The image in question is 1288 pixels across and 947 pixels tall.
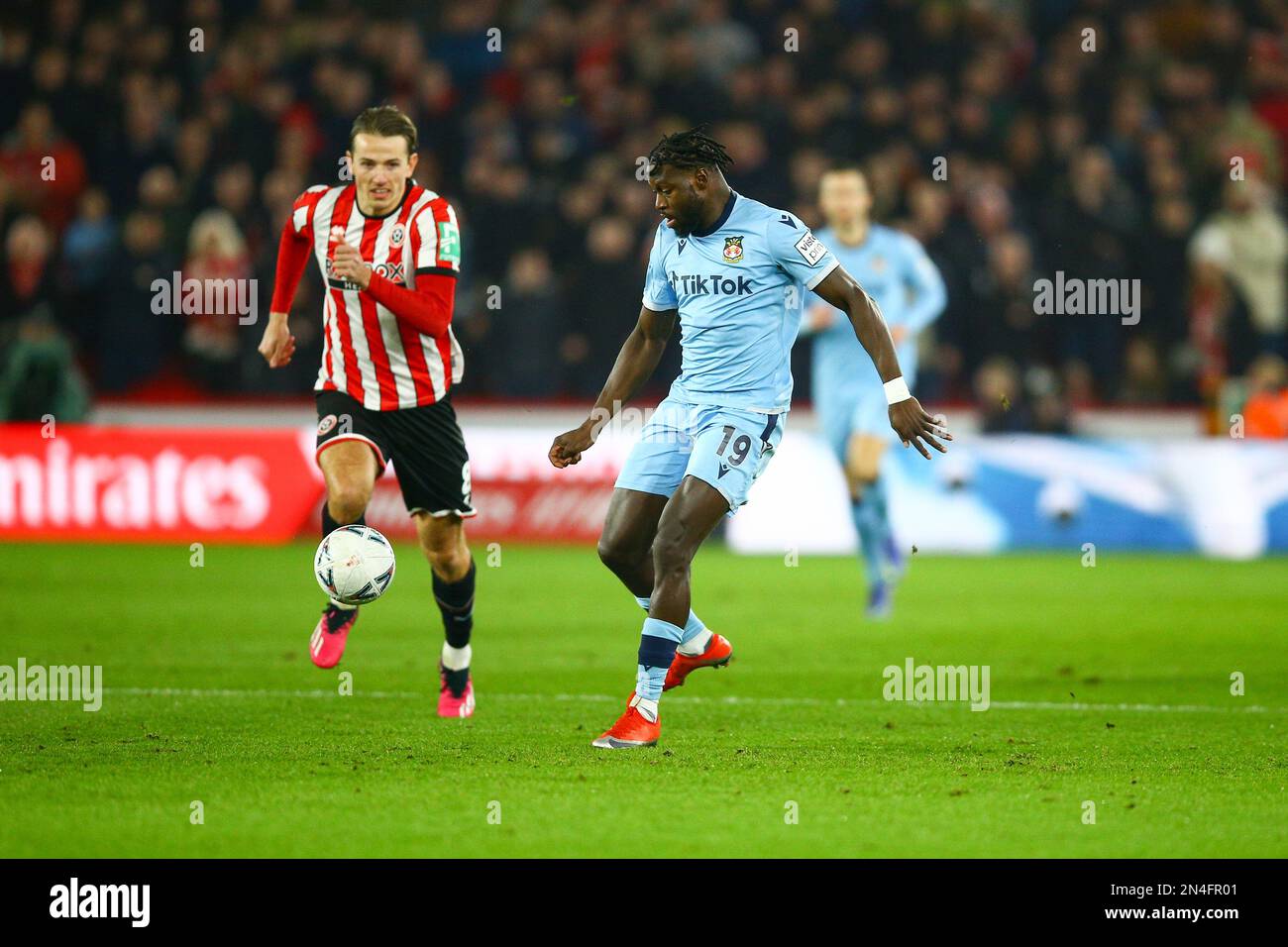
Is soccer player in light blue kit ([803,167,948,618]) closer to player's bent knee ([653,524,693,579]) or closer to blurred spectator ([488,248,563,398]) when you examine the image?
player's bent knee ([653,524,693,579])

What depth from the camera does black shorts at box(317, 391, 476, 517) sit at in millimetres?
7848

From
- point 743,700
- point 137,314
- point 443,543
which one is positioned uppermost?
point 137,314

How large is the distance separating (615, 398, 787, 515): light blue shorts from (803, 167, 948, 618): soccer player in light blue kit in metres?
4.52

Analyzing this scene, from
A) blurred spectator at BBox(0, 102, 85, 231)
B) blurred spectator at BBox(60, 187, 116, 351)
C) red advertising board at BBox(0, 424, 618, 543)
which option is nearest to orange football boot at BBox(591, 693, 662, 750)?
red advertising board at BBox(0, 424, 618, 543)

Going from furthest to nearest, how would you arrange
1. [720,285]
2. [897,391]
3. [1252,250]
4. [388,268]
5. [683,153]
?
[1252,250] → [388,268] → [720,285] → [683,153] → [897,391]

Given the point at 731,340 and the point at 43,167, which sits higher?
the point at 43,167

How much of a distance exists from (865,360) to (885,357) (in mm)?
5273

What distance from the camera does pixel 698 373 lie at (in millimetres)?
7535

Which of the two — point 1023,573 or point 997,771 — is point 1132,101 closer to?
point 1023,573

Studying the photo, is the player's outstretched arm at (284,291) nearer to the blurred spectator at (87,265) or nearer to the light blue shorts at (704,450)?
the light blue shorts at (704,450)

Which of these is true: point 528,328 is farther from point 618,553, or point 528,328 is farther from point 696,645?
point 618,553

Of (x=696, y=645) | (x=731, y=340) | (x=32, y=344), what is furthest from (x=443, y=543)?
(x=32, y=344)

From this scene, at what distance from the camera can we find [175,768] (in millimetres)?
6566

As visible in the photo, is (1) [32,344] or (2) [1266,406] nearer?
(2) [1266,406]
